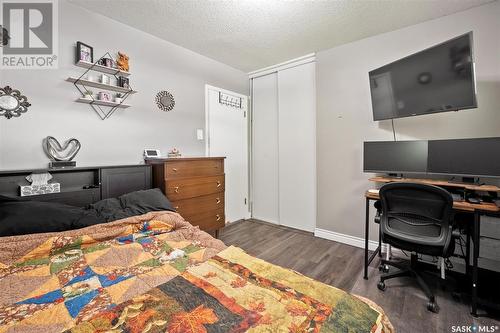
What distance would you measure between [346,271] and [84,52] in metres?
3.45

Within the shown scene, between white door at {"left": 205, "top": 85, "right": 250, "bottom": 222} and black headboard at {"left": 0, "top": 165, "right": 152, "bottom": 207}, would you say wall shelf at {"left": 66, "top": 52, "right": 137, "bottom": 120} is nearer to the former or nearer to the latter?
black headboard at {"left": 0, "top": 165, "right": 152, "bottom": 207}

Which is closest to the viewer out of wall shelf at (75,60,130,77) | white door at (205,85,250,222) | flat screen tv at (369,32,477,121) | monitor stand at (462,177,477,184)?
flat screen tv at (369,32,477,121)

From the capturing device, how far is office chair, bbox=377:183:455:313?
1613 millimetres

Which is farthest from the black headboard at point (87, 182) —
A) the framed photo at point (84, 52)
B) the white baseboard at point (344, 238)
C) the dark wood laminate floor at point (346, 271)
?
the white baseboard at point (344, 238)

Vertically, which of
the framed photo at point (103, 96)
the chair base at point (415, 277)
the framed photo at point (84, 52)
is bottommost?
the chair base at point (415, 277)

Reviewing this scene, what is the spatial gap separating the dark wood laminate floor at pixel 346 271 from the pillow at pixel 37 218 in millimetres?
1815

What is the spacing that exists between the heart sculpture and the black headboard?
0.16m

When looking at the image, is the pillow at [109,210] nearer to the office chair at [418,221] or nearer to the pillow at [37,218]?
the pillow at [37,218]

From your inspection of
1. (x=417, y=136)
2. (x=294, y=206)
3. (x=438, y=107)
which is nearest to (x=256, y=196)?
(x=294, y=206)

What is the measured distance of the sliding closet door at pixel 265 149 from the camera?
3762 millimetres

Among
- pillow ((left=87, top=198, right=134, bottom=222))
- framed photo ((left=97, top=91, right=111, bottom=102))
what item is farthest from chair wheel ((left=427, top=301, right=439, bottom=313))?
framed photo ((left=97, top=91, right=111, bottom=102))

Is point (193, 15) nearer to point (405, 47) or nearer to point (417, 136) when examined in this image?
point (405, 47)

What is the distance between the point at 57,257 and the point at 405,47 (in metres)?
3.74

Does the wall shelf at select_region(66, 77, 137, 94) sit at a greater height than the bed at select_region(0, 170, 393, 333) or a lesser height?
greater
